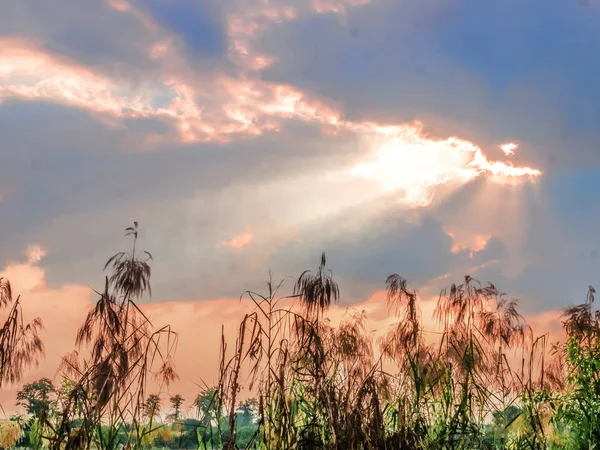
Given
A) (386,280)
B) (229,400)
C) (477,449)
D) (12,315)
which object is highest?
(386,280)

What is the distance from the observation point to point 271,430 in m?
3.13

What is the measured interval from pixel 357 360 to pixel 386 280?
11.9ft

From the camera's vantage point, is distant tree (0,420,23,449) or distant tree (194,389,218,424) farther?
distant tree (0,420,23,449)

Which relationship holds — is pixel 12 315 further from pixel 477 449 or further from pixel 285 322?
pixel 477 449

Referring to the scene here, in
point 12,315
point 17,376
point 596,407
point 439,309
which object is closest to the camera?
A: point 12,315

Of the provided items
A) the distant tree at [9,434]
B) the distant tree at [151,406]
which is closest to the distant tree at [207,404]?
the distant tree at [151,406]

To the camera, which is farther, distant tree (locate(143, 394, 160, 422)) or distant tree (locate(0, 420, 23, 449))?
distant tree (locate(0, 420, 23, 449))

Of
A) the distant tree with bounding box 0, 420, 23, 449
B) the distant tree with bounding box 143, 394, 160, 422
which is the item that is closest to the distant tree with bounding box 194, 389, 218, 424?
the distant tree with bounding box 143, 394, 160, 422

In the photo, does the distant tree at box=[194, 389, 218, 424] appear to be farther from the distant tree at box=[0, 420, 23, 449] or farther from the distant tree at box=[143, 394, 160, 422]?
the distant tree at box=[0, 420, 23, 449]

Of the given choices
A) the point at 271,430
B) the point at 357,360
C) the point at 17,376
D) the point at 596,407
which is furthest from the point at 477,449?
the point at 17,376

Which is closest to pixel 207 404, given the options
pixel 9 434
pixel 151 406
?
pixel 151 406

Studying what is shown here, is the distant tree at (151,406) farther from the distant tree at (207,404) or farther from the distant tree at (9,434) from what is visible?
the distant tree at (9,434)

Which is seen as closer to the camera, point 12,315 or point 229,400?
point 229,400

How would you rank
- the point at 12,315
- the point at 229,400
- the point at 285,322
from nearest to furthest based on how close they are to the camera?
the point at 229,400 → the point at 285,322 → the point at 12,315
